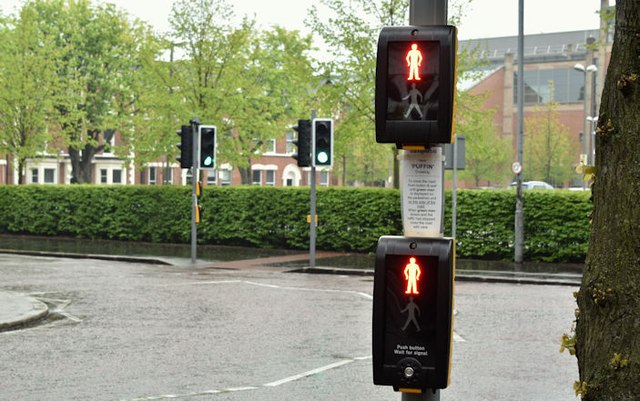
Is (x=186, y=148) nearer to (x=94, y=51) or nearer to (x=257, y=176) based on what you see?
(x=94, y=51)

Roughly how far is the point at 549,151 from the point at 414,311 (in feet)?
207

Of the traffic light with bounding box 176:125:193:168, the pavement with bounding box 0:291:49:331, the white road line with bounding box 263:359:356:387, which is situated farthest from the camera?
the traffic light with bounding box 176:125:193:168

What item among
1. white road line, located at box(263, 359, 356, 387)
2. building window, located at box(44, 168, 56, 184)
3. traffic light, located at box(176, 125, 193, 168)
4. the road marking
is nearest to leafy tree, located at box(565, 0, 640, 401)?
the road marking

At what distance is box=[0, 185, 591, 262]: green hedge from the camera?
24109mm

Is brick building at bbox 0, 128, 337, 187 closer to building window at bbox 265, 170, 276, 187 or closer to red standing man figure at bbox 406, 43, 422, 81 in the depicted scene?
building window at bbox 265, 170, 276, 187

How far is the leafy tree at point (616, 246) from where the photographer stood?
405 centimetres

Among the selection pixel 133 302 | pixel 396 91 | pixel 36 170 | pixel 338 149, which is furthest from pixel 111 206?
pixel 36 170

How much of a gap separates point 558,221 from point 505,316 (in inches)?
420

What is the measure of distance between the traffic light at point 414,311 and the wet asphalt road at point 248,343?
13.4ft

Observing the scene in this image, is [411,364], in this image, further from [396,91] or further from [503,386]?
[503,386]

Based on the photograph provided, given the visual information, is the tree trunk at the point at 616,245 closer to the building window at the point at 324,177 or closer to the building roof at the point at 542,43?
the building window at the point at 324,177

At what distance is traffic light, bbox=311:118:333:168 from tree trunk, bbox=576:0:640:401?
18.3 meters

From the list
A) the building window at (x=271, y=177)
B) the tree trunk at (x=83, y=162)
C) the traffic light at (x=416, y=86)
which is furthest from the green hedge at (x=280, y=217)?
the building window at (x=271, y=177)

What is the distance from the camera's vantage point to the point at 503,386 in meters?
8.50
